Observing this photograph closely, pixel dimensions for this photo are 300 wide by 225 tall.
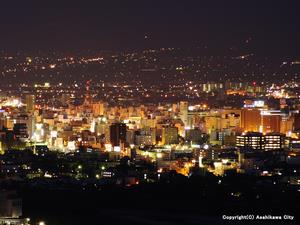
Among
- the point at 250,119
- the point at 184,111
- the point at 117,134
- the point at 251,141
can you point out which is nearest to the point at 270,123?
the point at 250,119

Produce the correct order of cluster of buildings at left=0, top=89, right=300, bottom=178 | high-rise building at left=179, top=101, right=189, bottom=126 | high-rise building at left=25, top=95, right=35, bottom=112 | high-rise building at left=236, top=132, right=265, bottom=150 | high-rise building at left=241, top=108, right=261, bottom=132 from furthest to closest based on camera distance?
1. high-rise building at left=25, top=95, right=35, bottom=112
2. high-rise building at left=179, top=101, right=189, bottom=126
3. high-rise building at left=241, top=108, right=261, bottom=132
4. high-rise building at left=236, top=132, right=265, bottom=150
5. cluster of buildings at left=0, top=89, right=300, bottom=178

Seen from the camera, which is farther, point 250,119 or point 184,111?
point 184,111

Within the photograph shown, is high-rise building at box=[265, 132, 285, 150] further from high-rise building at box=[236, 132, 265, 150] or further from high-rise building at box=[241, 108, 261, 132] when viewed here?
high-rise building at box=[241, 108, 261, 132]

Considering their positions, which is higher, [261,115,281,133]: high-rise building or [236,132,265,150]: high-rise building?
[261,115,281,133]: high-rise building

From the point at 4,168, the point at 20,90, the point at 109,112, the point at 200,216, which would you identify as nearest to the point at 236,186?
the point at 200,216

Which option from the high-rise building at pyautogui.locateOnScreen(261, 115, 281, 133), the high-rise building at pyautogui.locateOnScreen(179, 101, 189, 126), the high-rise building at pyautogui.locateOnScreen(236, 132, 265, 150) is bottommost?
the high-rise building at pyautogui.locateOnScreen(236, 132, 265, 150)

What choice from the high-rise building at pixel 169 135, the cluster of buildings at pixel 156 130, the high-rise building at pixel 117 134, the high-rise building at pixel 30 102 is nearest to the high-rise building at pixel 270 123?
the cluster of buildings at pixel 156 130

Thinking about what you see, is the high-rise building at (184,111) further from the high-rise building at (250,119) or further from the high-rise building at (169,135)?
the high-rise building at (169,135)

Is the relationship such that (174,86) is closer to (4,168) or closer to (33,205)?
(4,168)

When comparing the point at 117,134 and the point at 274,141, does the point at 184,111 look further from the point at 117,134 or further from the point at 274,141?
the point at 274,141

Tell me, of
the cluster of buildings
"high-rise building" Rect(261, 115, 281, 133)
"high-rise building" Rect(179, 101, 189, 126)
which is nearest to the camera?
the cluster of buildings

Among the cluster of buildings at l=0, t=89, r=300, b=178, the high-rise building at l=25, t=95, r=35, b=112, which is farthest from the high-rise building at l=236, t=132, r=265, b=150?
the high-rise building at l=25, t=95, r=35, b=112
